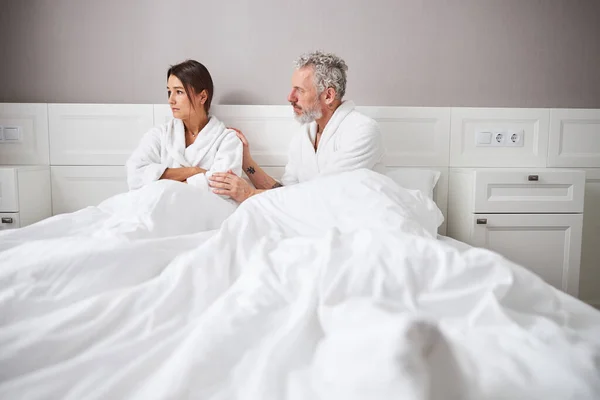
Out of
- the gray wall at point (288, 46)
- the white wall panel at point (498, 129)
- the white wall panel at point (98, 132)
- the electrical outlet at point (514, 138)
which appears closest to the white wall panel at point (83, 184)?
the white wall panel at point (98, 132)

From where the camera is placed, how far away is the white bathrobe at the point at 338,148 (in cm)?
197

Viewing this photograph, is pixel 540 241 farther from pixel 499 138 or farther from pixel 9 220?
pixel 9 220

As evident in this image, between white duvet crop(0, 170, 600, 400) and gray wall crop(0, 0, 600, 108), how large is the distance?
144 centimetres

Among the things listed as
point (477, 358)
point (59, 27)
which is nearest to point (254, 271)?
point (477, 358)

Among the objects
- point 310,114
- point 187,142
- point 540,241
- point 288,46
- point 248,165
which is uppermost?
point 288,46

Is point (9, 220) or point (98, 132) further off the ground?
point (98, 132)

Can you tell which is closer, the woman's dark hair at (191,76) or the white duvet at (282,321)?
the white duvet at (282,321)

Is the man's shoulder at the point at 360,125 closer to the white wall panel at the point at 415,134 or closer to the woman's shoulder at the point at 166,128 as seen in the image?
the white wall panel at the point at 415,134

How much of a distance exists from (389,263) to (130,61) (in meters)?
2.11

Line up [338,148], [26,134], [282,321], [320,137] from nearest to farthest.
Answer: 1. [282,321]
2. [338,148]
3. [320,137]
4. [26,134]

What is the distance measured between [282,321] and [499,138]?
2.07 m

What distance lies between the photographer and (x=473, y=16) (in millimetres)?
2545

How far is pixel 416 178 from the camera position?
2227mm

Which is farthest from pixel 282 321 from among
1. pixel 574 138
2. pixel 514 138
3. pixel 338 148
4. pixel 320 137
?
pixel 574 138
